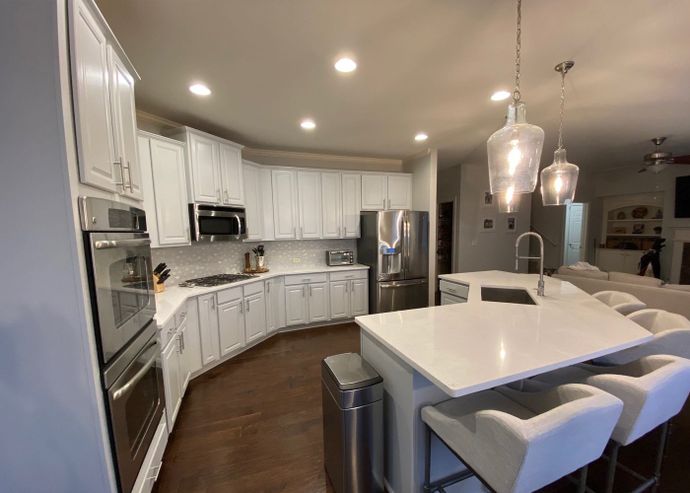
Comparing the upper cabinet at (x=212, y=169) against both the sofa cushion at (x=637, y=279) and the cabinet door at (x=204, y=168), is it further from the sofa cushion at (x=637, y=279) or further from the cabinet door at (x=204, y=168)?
the sofa cushion at (x=637, y=279)

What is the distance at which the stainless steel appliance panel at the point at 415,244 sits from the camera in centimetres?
390

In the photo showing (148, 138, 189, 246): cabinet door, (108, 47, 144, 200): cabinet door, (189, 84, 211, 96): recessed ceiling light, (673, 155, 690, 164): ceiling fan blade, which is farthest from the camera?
(673, 155, 690, 164): ceiling fan blade

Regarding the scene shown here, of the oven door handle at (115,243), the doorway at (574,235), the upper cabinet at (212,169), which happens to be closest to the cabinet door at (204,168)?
the upper cabinet at (212,169)

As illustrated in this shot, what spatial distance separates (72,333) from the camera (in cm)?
94

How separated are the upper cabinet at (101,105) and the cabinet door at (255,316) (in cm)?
192

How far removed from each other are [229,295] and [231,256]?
0.86m

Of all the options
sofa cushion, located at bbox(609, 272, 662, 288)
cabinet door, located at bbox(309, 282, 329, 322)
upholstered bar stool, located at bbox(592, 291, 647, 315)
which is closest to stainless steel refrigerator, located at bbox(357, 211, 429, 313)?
cabinet door, located at bbox(309, 282, 329, 322)

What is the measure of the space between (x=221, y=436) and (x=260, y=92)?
2.72m

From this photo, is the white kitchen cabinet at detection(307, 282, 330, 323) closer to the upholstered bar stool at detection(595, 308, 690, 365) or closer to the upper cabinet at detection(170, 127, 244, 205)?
the upper cabinet at detection(170, 127, 244, 205)

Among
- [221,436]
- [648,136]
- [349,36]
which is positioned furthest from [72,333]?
[648,136]

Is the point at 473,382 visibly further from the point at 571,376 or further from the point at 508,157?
the point at 508,157

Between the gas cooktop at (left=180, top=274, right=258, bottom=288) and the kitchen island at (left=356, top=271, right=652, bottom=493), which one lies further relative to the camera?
the gas cooktop at (left=180, top=274, right=258, bottom=288)

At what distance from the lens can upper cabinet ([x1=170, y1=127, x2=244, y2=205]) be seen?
8.80ft

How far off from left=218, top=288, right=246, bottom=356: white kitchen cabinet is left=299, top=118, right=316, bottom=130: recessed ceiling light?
6.59ft
